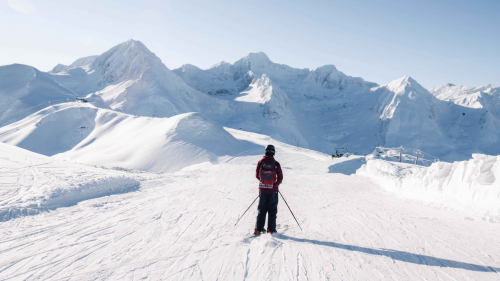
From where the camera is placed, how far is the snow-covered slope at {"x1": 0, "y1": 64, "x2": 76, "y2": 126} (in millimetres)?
60781

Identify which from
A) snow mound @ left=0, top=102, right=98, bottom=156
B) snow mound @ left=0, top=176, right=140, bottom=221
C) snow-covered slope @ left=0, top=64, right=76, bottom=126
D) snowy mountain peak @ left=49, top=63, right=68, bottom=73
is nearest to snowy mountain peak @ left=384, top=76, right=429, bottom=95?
snow mound @ left=0, top=102, right=98, bottom=156

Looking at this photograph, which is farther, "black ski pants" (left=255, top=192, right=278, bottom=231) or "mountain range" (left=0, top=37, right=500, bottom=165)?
"mountain range" (left=0, top=37, right=500, bottom=165)

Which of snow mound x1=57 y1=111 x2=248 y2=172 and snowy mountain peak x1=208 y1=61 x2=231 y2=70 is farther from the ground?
snowy mountain peak x1=208 y1=61 x2=231 y2=70

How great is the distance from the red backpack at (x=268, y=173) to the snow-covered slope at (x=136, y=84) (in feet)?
261

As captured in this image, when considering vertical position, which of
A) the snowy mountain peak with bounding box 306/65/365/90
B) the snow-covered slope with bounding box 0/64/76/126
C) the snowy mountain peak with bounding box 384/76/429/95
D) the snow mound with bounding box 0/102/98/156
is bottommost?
the snow mound with bounding box 0/102/98/156

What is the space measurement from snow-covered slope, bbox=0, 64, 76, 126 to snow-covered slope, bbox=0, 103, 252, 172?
83.7ft

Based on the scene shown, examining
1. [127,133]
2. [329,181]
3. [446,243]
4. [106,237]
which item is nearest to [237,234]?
[106,237]

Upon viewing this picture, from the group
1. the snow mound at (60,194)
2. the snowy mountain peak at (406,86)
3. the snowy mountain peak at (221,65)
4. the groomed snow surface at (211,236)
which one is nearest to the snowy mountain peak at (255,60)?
the snowy mountain peak at (221,65)

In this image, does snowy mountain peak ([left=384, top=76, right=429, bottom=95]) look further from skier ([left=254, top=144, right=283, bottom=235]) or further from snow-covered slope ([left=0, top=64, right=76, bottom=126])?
skier ([left=254, top=144, right=283, bottom=235])

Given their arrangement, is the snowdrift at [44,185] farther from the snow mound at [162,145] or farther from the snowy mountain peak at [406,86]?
the snowy mountain peak at [406,86]

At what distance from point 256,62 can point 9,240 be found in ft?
626

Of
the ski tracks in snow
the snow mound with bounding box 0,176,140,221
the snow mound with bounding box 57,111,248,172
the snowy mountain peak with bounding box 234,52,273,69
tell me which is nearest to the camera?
the ski tracks in snow

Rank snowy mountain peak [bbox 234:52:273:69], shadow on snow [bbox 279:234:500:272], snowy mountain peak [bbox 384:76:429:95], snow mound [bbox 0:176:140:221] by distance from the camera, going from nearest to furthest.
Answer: shadow on snow [bbox 279:234:500:272], snow mound [bbox 0:176:140:221], snowy mountain peak [bbox 384:76:429:95], snowy mountain peak [bbox 234:52:273:69]

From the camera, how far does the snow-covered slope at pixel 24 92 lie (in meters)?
60.8
